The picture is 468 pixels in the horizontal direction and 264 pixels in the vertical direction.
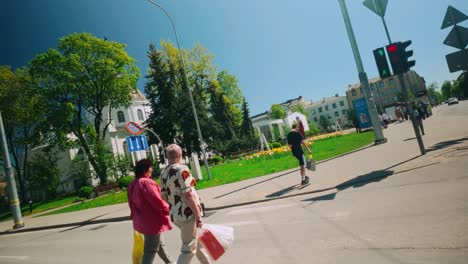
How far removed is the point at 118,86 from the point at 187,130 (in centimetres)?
1039

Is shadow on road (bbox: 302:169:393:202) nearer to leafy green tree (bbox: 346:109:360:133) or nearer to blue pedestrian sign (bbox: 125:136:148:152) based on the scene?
blue pedestrian sign (bbox: 125:136:148:152)

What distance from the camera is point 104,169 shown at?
109ft

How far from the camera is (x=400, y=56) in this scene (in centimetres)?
895

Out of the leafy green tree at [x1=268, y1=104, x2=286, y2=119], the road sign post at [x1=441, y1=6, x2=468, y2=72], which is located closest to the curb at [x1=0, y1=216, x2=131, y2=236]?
the road sign post at [x1=441, y1=6, x2=468, y2=72]

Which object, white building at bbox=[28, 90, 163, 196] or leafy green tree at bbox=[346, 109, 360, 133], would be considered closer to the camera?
leafy green tree at bbox=[346, 109, 360, 133]

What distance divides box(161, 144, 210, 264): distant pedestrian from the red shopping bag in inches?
5.8

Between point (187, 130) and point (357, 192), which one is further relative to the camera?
point (187, 130)

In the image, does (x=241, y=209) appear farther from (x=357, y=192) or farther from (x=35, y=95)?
(x=35, y=95)

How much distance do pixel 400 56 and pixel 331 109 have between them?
104156mm

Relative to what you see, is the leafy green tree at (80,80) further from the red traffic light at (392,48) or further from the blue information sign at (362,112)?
the red traffic light at (392,48)

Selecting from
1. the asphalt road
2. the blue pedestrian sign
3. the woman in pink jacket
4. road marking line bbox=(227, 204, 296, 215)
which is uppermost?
the blue pedestrian sign

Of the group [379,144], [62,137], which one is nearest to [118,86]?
[62,137]

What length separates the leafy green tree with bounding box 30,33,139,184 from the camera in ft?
103

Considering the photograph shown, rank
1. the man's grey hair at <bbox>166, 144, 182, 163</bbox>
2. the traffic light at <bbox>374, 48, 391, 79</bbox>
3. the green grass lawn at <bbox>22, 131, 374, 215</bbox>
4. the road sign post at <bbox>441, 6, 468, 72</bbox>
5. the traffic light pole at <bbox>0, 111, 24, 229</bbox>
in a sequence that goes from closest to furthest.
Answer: the man's grey hair at <bbox>166, 144, 182, 163</bbox> → the road sign post at <bbox>441, 6, 468, 72</bbox> → the traffic light at <bbox>374, 48, 391, 79</bbox> → the green grass lawn at <bbox>22, 131, 374, 215</bbox> → the traffic light pole at <bbox>0, 111, 24, 229</bbox>
